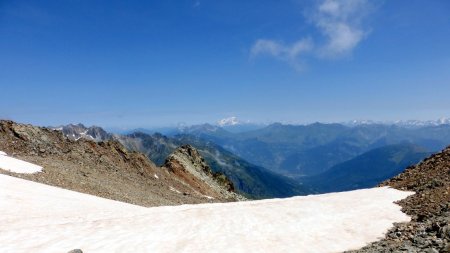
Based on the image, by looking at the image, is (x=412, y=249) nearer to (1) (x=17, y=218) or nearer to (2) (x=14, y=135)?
(1) (x=17, y=218)

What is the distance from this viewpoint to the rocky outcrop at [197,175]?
9259cm

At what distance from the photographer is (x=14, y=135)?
64062mm

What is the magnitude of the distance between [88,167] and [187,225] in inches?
1416

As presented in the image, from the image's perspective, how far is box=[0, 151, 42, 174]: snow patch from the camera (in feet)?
140

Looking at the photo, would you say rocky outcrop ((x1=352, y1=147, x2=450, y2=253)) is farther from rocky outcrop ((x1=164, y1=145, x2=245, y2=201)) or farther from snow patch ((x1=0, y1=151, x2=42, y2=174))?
rocky outcrop ((x1=164, y1=145, x2=245, y2=201))

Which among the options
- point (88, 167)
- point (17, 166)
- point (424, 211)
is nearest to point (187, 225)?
point (424, 211)

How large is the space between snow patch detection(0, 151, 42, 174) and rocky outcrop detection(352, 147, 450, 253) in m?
35.2

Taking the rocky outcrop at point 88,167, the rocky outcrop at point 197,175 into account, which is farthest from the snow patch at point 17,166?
the rocky outcrop at point 197,175

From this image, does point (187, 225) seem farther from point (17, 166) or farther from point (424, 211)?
point (17, 166)

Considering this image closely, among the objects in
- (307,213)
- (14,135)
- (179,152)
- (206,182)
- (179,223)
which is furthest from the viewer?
(179,152)

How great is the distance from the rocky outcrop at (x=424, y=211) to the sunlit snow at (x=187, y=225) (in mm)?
1339

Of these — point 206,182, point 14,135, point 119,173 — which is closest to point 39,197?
point 119,173

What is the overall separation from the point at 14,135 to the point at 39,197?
36.0 m

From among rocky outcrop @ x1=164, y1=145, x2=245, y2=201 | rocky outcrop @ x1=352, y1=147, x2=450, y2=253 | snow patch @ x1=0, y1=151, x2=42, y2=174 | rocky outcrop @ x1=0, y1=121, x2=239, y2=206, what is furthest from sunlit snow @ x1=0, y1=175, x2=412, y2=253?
rocky outcrop @ x1=164, y1=145, x2=245, y2=201
